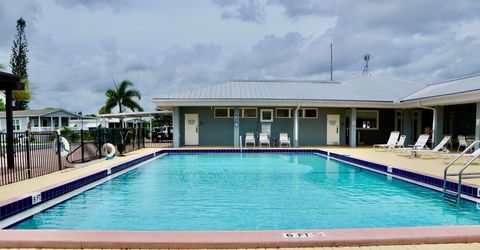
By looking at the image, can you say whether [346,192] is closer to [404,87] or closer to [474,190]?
[474,190]

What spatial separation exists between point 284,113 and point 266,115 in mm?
995

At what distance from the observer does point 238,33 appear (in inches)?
691

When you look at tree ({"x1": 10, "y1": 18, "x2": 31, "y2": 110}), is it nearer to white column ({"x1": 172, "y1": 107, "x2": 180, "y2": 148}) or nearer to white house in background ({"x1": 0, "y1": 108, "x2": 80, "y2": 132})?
white house in background ({"x1": 0, "y1": 108, "x2": 80, "y2": 132})

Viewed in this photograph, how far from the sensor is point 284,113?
17.2 m

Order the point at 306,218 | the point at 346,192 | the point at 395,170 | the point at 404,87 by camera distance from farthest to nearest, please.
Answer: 1. the point at 404,87
2. the point at 395,170
3. the point at 346,192
4. the point at 306,218

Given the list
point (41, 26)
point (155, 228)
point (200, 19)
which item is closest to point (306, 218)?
point (155, 228)

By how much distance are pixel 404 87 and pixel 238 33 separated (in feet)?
35.3

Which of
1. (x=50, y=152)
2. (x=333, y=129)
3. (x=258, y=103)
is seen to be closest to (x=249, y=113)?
(x=258, y=103)

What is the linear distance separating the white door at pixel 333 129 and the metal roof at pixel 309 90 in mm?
1309

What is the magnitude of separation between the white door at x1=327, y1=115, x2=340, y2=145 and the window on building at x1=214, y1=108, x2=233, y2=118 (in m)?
5.44

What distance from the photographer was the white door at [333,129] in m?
17.5

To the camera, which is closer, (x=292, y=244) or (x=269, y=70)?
(x=292, y=244)

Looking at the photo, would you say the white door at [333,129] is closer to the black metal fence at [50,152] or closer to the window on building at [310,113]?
the window on building at [310,113]

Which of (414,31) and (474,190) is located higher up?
(414,31)
